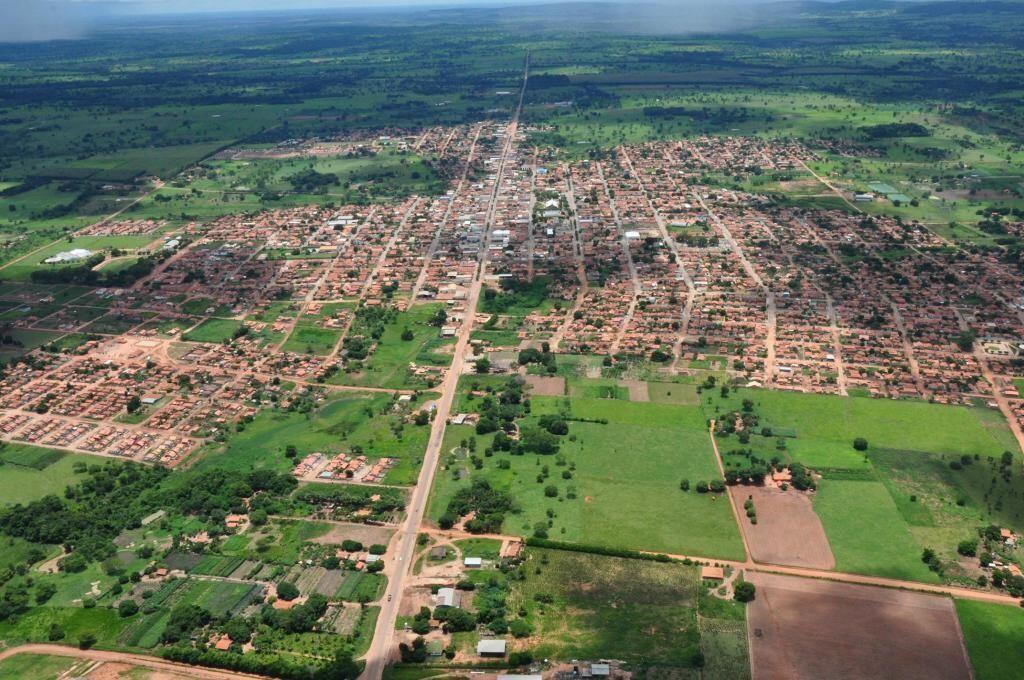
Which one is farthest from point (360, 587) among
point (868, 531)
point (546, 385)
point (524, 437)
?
point (868, 531)

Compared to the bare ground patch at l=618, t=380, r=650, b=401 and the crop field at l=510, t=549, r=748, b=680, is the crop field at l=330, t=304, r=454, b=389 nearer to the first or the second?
the bare ground patch at l=618, t=380, r=650, b=401

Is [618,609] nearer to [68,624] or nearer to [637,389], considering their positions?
[637,389]

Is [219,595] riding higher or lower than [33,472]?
lower

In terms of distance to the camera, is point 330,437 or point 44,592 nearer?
point 44,592

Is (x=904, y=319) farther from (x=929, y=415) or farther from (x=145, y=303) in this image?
(x=145, y=303)

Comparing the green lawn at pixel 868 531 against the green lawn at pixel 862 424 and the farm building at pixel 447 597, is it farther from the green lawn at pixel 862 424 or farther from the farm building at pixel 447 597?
the farm building at pixel 447 597

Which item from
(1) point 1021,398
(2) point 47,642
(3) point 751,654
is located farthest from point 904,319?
(2) point 47,642
